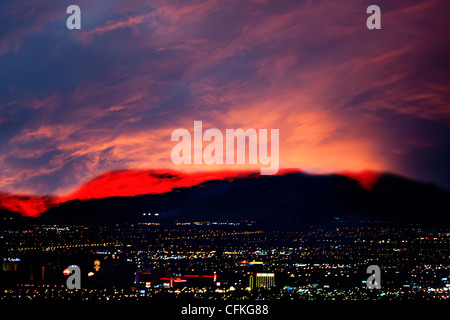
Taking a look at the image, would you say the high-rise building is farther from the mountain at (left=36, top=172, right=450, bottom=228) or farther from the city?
the mountain at (left=36, top=172, right=450, bottom=228)

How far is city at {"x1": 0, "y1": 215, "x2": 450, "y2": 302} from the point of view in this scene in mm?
13305

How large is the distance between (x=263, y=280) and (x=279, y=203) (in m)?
3.12

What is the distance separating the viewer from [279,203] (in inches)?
665

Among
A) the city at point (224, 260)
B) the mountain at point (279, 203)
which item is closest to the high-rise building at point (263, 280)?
the city at point (224, 260)

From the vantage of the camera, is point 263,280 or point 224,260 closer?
point 263,280

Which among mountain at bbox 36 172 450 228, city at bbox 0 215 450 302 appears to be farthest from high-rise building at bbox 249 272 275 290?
mountain at bbox 36 172 450 228

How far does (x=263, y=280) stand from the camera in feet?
48.8

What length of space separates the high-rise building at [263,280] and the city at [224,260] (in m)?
0.04

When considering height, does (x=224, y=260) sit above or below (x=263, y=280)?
above

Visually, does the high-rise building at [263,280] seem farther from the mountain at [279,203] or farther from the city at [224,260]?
the mountain at [279,203]

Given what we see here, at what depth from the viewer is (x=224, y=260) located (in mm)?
16984

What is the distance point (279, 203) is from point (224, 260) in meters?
2.87
